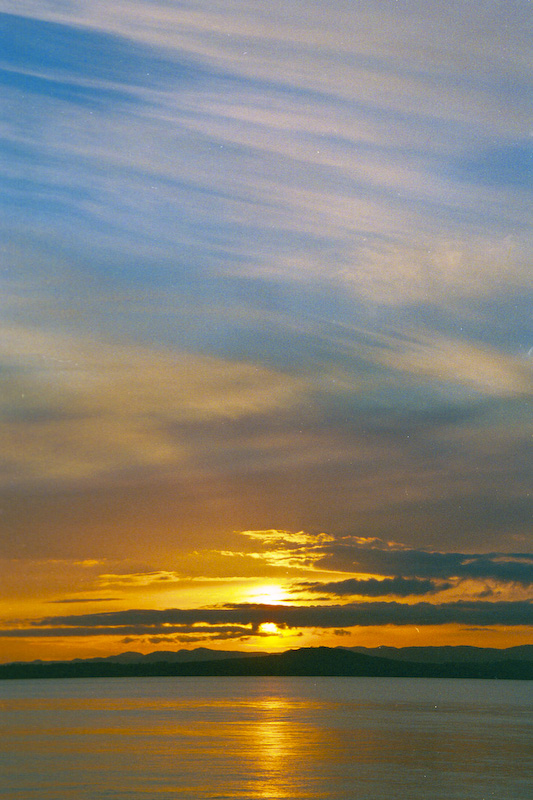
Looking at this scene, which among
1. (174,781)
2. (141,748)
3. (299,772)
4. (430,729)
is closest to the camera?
(174,781)

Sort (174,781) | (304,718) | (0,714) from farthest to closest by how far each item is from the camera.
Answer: (0,714) → (304,718) → (174,781)

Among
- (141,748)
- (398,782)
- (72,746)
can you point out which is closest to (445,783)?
(398,782)

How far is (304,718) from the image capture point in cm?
11906

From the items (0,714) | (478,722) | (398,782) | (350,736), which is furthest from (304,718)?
(398,782)

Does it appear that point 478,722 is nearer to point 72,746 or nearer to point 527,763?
point 527,763

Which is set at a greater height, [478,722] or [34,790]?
[34,790]

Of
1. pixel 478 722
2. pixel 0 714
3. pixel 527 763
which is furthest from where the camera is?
pixel 0 714

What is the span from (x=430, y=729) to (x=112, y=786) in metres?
55.9

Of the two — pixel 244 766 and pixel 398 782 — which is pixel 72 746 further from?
pixel 398 782

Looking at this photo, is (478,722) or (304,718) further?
(304,718)

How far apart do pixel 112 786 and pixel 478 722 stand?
Result: 237ft

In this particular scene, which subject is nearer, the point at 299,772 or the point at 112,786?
the point at 112,786

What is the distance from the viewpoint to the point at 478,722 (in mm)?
106750

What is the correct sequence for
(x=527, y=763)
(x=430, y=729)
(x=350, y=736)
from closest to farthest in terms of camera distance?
(x=527, y=763)
(x=350, y=736)
(x=430, y=729)
